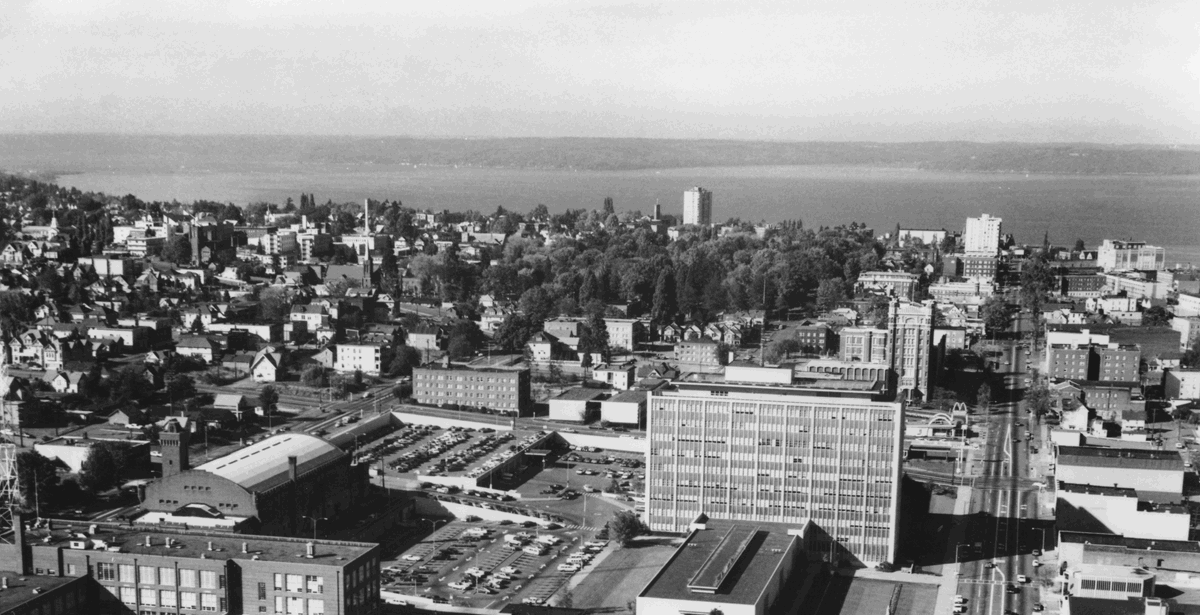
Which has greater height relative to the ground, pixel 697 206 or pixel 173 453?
pixel 697 206

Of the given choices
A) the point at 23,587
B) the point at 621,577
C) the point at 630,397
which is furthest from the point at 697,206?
the point at 23,587

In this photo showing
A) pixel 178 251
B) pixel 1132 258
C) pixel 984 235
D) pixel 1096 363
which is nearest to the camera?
pixel 1096 363

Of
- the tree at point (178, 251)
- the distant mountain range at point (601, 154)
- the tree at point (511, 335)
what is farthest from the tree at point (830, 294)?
Result: the distant mountain range at point (601, 154)

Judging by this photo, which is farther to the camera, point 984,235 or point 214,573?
point 984,235

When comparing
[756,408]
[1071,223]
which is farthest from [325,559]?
[1071,223]

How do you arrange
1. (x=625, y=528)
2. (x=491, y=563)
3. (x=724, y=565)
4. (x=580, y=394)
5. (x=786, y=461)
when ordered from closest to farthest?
(x=724, y=565)
(x=491, y=563)
(x=786, y=461)
(x=625, y=528)
(x=580, y=394)

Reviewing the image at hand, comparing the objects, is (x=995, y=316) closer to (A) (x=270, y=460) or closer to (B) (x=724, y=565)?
(B) (x=724, y=565)

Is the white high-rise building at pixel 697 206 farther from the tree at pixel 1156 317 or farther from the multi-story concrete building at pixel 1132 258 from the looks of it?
the tree at pixel 1156 317
